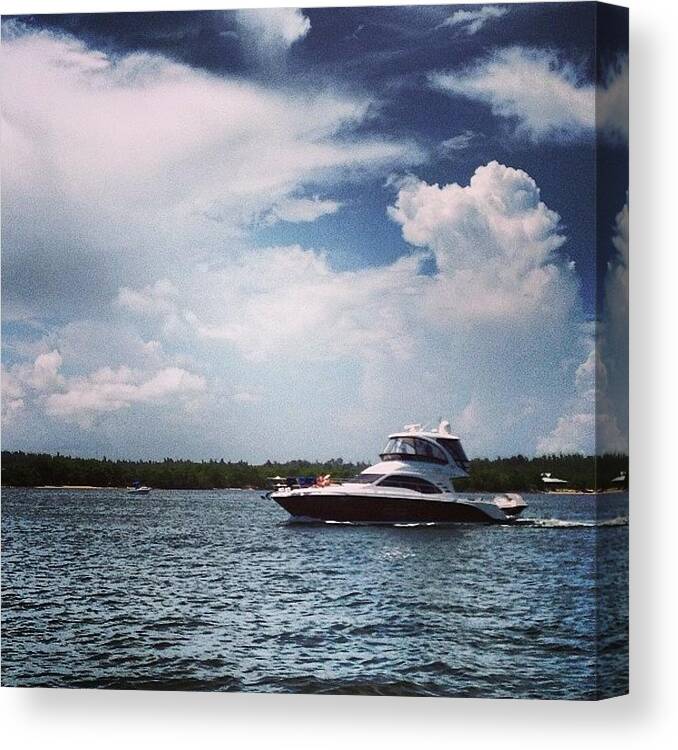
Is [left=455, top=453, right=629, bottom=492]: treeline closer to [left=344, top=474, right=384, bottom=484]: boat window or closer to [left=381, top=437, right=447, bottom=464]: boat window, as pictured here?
[left=381, top=437, right=447, bottom=464]: boat window

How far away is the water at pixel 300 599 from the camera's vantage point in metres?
10.7

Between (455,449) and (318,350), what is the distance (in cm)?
121

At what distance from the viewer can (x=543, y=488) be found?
35.6 ft

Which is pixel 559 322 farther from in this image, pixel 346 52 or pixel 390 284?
A: pixel 346 52

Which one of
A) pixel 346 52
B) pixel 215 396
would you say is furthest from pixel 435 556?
pixel 346 52

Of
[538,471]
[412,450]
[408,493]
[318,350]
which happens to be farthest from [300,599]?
[538,471]

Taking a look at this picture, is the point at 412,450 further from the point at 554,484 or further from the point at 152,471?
the point at 152,471

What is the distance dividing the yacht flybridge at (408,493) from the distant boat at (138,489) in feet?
3.05

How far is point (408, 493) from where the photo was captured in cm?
1136

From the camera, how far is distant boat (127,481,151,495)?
1142 cm

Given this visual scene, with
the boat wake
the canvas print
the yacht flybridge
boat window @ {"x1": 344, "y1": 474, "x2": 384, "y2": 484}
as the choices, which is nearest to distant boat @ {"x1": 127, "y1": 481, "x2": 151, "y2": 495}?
the canvas print

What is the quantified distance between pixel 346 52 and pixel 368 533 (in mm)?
3461

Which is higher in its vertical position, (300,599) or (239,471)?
(239,471)

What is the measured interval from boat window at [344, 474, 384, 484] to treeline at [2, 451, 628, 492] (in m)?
0.05
